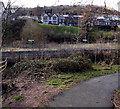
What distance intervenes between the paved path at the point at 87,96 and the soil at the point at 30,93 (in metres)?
0.38

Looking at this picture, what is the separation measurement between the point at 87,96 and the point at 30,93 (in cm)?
195

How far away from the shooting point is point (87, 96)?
5531mm

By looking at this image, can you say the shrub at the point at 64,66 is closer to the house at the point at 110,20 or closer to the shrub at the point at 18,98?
the house at the point at 110,20

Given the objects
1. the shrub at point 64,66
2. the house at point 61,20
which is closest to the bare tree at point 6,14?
the shrub at point 64,66

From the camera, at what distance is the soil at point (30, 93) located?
199 inches

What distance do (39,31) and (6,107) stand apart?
97.9ft

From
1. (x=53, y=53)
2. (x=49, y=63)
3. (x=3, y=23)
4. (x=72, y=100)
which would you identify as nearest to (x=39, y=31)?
(x=53, y=53)

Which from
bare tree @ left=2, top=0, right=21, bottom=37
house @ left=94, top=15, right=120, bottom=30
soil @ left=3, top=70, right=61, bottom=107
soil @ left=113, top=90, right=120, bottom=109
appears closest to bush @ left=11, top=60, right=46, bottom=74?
soil @ left=3, top=70, right=61, bottom=107

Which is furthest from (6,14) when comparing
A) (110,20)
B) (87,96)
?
(110,20)

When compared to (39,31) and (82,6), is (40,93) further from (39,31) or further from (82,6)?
(39,31)

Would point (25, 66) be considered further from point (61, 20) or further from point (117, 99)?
point (61, 20)

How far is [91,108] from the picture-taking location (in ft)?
15.3

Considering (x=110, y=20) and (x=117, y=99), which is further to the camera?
(x=110, y=20)

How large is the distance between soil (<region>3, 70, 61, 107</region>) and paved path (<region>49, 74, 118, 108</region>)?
38 cm
